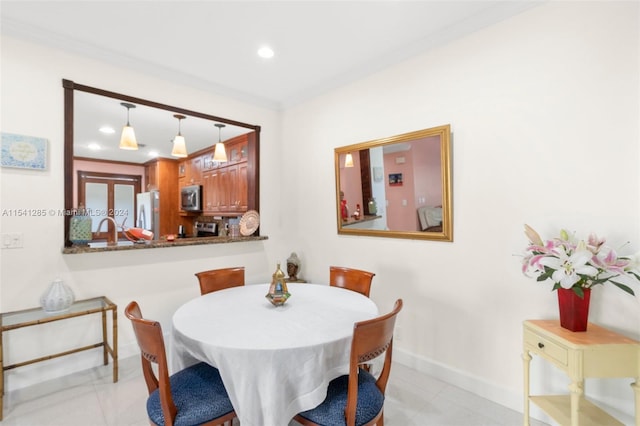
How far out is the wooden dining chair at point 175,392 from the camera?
48.4 inches

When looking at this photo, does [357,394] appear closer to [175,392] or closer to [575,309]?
[175,392]

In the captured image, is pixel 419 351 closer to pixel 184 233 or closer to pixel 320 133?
pixel 320 133

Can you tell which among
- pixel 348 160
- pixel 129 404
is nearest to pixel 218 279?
pixel 129 404

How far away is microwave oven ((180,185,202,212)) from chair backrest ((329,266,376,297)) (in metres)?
2.95

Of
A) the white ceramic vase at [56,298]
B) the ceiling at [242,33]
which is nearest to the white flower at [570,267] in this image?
the ceiling at [242,33]

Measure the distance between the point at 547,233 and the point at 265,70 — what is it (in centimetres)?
261

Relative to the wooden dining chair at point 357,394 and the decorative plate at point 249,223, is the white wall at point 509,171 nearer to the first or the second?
the wooden dining chair at point 357,394

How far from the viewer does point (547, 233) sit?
1833 millimetres

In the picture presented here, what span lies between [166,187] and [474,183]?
4.38 meters

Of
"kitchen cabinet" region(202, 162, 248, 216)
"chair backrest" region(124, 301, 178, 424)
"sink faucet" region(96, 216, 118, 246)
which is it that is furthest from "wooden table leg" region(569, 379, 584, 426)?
"kitchen cabinet" region(202, 162, 248, 216)

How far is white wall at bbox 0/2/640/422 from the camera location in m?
1.64

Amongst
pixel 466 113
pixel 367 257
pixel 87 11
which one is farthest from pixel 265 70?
pixel 367 257

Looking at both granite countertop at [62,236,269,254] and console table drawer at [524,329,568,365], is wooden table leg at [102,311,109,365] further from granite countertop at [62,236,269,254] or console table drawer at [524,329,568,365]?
console table drawer at [524,329,568,365]

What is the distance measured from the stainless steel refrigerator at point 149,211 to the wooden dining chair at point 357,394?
3.02 metres
